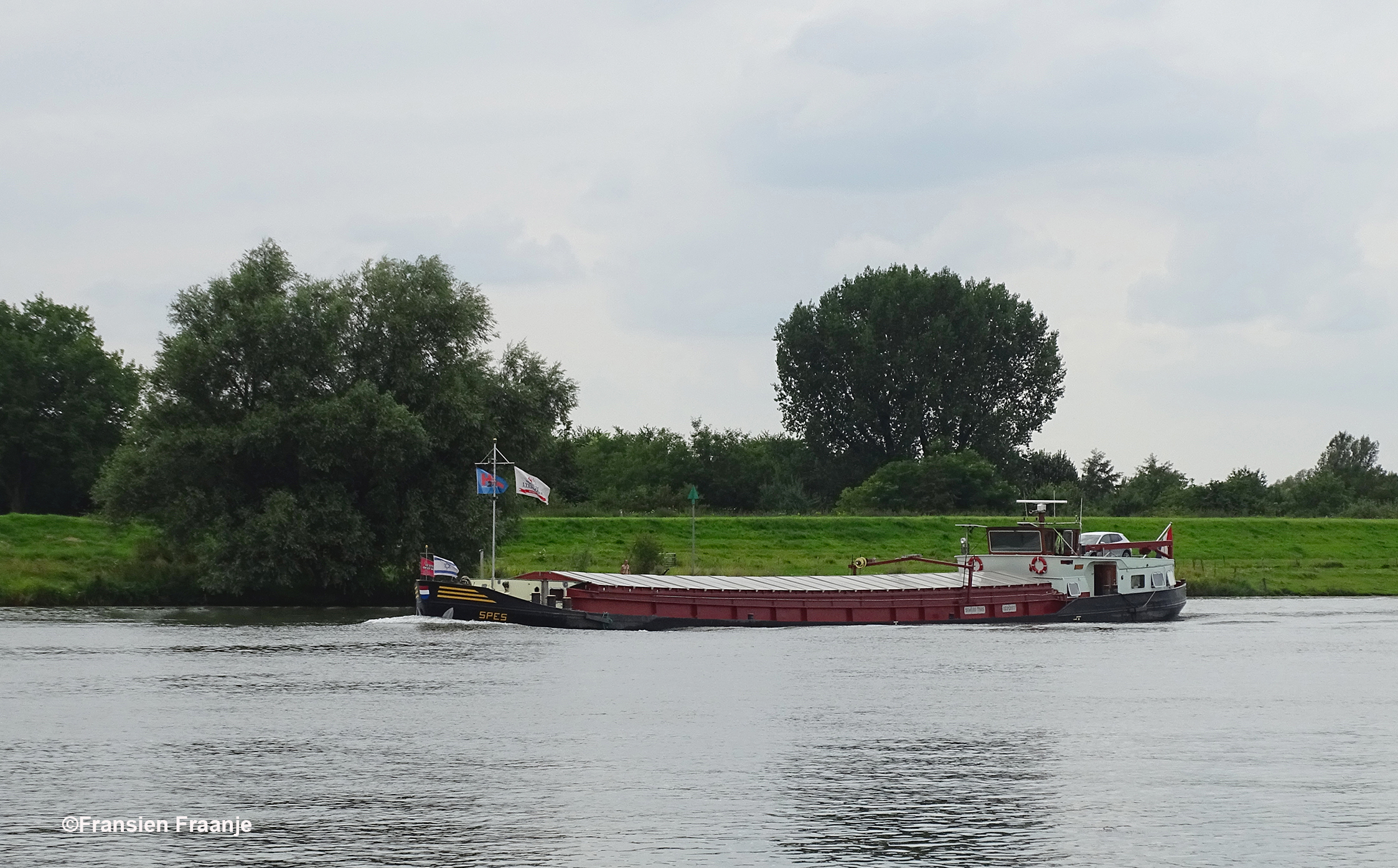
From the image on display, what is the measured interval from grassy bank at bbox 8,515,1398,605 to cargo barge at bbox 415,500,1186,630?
11476mm

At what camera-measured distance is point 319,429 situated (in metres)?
70.9

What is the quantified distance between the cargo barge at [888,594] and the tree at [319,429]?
7.80m

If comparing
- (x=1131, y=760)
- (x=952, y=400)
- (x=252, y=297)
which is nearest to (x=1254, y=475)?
(x=952, y=400)

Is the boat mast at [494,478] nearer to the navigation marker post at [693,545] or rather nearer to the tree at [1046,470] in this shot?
the navigation marker post at [693,545]

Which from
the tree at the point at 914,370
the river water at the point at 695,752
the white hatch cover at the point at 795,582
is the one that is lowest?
the river water at the point at 695,752

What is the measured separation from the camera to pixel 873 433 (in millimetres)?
137875

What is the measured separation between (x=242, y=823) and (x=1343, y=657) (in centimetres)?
3654

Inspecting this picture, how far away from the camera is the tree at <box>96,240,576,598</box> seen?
70875 millimetres

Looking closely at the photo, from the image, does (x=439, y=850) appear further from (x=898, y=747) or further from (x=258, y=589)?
(x=258, y=589)

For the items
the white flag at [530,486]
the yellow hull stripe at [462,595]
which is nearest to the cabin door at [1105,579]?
the white flag at [530,486]

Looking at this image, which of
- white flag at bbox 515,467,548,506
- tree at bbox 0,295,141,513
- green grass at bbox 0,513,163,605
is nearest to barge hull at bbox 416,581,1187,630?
white flag at bbox 515,467,548,506

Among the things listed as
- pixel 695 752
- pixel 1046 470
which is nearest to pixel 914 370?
pixel 1046 470

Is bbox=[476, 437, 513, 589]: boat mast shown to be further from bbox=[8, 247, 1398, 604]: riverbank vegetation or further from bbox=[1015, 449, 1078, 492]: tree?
bbox=[1015, 449, 1078, 492]: tree

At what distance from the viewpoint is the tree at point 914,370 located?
13575 centimetres
